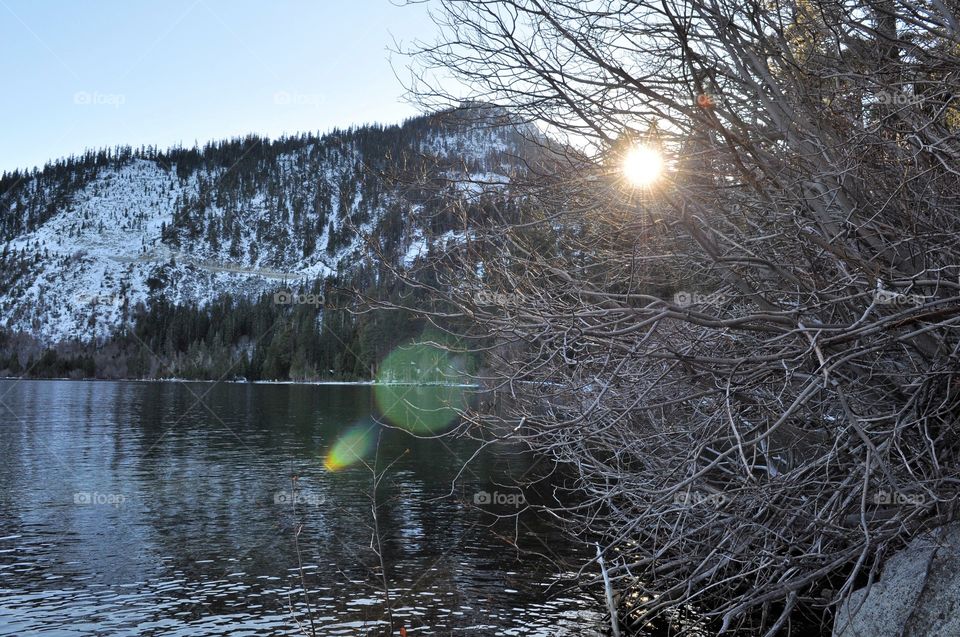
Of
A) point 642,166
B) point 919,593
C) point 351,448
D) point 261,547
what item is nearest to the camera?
point 642,166

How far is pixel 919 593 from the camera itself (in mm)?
7602

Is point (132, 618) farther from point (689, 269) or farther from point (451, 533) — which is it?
point (689, 269)

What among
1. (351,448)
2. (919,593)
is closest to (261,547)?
(919,593)

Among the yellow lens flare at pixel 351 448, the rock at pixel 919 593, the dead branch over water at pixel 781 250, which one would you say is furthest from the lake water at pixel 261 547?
the rock at pixel 919 593

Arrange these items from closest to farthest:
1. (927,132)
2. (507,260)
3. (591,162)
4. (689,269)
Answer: (927,132) → (507,260) → (591,162) → (689,269)

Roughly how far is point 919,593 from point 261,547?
604 inches

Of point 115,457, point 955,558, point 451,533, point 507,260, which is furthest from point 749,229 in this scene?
point 115,457

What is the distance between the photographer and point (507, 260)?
799 centimetres

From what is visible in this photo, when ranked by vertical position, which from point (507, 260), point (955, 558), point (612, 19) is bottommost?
point (955, 558)

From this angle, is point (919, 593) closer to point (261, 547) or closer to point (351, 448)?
point (261, 547)

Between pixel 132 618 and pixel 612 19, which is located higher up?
pixel 612 19

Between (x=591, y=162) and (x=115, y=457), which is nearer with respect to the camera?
(x=591, y=162)

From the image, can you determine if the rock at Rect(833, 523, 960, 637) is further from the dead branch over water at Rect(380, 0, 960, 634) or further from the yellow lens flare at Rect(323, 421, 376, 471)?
the yellow lens flare at Rect(323, 421, 376, 471)

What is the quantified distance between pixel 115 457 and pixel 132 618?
927 inches
